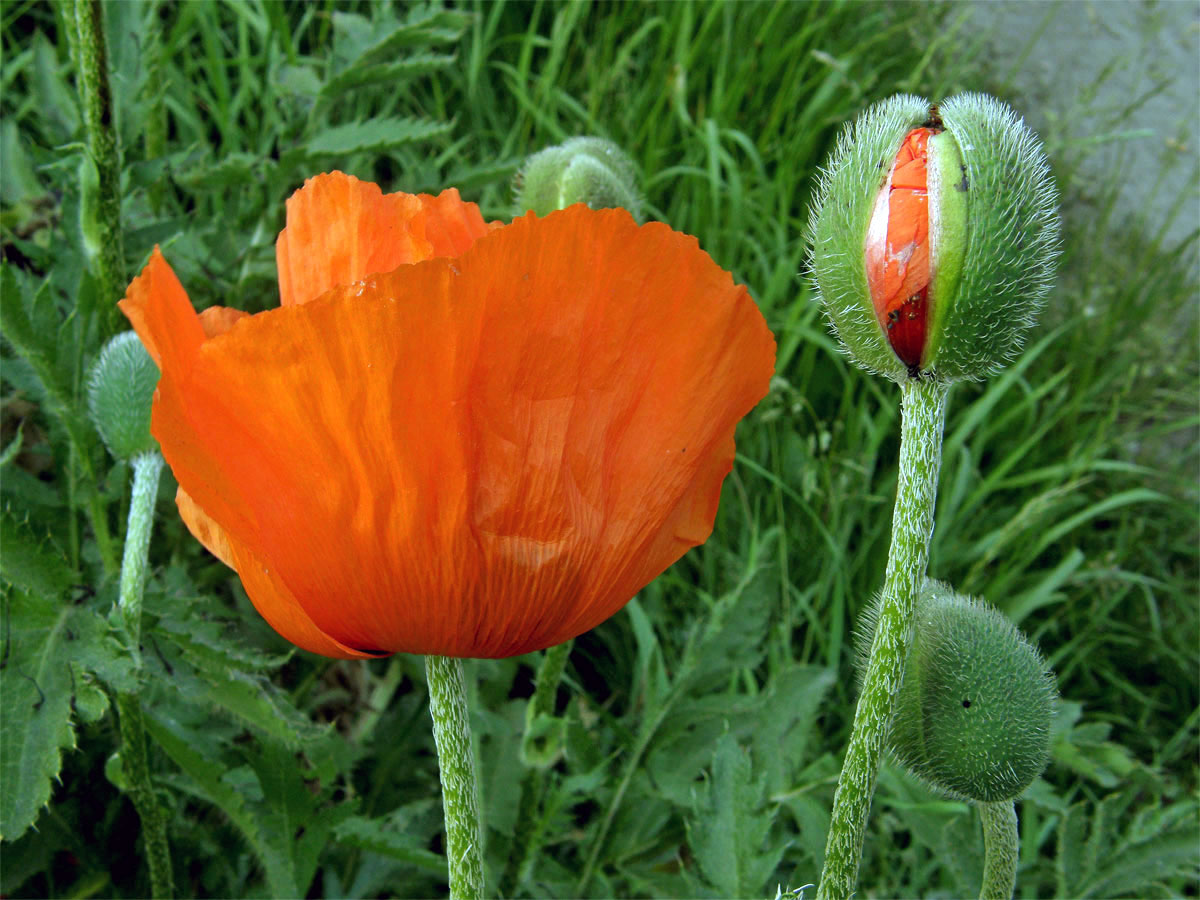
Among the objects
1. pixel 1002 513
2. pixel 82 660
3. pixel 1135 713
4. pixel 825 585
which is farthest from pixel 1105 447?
pixel 82 660

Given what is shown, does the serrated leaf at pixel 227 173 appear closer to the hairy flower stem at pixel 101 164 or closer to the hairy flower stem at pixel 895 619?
Result: the hairy flower stem at pixel 101 164

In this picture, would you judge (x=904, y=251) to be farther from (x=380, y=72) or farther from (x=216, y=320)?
(x=380, y=72)

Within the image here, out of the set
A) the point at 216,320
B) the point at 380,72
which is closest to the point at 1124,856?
the point at 216,320

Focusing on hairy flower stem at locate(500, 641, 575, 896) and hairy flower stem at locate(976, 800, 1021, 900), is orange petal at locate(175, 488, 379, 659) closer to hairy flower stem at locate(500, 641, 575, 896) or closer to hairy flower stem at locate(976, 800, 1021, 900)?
hairy flower stem at locate(976, 800, 1021, 900)

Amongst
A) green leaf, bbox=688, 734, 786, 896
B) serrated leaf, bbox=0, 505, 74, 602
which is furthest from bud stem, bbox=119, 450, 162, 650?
green leaf, bbox=688, 734, 786, 896

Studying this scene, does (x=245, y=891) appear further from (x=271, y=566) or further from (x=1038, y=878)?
(x=1038, y=878)

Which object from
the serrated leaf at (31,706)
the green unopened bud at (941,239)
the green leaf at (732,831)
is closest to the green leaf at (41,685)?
the serrated leaf at (31,706)
